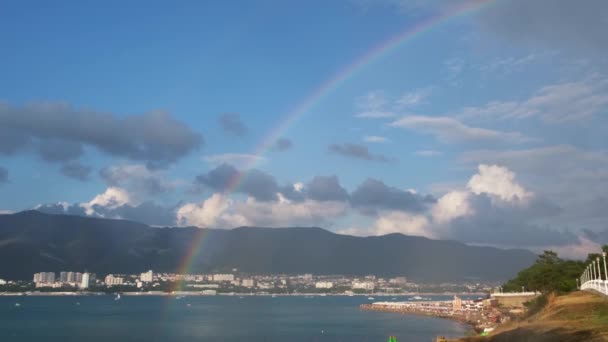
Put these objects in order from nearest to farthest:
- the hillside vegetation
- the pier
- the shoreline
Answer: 1. the hillside vegetation
2. the shoreline
3. the pier

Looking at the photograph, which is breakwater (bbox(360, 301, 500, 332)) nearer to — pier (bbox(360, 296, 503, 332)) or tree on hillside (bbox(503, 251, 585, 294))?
pier (bbox(360, 296, 503, 332))

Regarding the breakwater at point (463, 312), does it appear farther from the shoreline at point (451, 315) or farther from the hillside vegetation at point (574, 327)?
the hillside vegetation at point (574, 327)

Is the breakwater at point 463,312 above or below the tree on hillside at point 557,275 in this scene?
below

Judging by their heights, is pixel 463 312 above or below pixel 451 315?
above

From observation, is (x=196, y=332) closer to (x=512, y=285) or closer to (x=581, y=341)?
(x=512, y=285)

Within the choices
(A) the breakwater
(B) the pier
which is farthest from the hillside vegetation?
(A) the breakwater

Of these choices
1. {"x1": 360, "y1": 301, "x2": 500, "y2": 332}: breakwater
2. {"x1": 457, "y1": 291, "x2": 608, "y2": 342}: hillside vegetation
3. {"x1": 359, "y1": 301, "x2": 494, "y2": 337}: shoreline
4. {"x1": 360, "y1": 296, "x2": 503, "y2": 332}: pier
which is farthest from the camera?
{"x1": 360, "y1": 296, "x2": 503, "y2": 332}: pier

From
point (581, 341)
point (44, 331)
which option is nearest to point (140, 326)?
point (44, 331)

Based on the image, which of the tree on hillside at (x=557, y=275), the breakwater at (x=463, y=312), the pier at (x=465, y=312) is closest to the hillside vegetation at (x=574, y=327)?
the tree on hillside at (x=557, y=275)

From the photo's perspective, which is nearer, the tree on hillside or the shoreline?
the tree on hillside

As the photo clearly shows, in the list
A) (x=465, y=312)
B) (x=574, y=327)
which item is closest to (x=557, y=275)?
(x=465, y=312)

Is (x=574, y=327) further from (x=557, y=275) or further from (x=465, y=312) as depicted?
(x=465, y=312)
